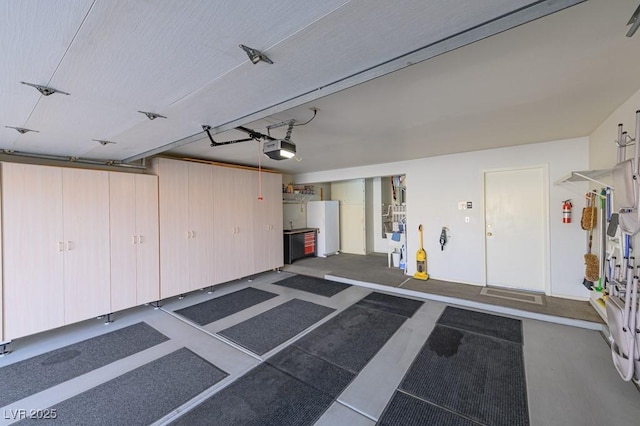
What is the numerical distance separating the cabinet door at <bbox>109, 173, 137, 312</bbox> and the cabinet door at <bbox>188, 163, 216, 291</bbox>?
0.85 meters

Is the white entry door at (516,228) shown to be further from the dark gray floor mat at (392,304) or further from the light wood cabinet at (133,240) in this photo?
the light wood cabinet at (133,240)

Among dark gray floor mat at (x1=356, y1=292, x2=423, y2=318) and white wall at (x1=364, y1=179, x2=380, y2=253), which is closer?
dark gray floor mat at (x1=356, y1=292, x2=423, y2=318)

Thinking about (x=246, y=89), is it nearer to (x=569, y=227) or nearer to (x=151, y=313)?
(x=151, y=313)

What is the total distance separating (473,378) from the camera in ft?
7.45

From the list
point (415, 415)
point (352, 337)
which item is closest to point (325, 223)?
point (352, 337)

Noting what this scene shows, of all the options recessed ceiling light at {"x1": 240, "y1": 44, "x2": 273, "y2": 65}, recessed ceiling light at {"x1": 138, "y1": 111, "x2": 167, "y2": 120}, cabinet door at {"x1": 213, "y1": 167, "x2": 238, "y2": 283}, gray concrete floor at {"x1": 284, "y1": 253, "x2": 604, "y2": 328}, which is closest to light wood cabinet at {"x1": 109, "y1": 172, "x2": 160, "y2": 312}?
cabinet door at {"x1": 213, "y1": 167, "x2": 238, "y2": 283}

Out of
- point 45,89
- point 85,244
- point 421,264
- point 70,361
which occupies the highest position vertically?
point 45,89

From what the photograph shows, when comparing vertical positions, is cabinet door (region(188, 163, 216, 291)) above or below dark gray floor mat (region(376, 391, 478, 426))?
above

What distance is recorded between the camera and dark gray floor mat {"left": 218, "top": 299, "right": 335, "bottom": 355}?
2.97 m

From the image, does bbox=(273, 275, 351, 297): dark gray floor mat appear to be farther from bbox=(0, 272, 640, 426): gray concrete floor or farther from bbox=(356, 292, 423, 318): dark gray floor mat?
bbox=(0, 272, 640, 426): gray concrete floor

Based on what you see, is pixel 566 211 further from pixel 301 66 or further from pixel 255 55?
pixel 255 55

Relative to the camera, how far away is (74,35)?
1.14 metres

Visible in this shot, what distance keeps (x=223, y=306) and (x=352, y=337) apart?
2.24 metres

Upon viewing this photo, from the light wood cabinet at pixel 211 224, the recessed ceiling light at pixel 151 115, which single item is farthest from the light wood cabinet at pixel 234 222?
the recessed ceiling light at pixel 151 115
